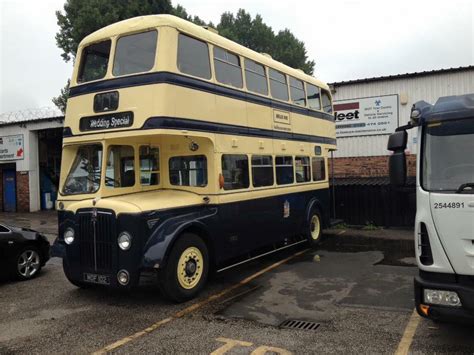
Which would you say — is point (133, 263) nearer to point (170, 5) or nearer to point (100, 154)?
point (100, 154)

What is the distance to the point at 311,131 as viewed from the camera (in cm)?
1130

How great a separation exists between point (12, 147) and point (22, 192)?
7.29 feet

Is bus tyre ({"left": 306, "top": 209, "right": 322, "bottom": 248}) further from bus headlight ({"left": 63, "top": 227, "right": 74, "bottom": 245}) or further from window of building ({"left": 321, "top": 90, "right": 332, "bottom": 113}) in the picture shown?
bus headlight ({"left": 63, "top": 227, "right": 74, "bottom": 245})

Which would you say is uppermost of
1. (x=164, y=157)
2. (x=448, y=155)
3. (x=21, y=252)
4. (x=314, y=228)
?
(x=164, y=157)

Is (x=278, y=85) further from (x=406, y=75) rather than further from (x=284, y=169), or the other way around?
(x=406, y=75)

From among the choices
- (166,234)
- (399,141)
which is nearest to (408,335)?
(399,141)

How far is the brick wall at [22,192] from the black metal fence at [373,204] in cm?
1454

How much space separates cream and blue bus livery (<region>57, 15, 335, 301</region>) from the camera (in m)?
6.53

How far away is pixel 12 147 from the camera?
21.8 m

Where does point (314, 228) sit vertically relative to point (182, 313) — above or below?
above

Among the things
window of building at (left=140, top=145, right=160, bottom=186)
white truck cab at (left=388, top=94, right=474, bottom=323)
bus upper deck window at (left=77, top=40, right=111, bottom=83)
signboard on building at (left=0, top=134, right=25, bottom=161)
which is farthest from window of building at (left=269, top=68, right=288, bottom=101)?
signboard on building at (left=0, top=134, right=25, bottom=161)

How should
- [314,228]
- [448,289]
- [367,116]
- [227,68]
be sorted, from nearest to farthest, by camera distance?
1. [448,289]
2. [227,68]
3. [314,228]
4. [367,116]

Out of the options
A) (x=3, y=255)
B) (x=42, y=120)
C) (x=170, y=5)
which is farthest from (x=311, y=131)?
(x=170, y=5)

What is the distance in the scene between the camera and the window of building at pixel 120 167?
23.1ft
